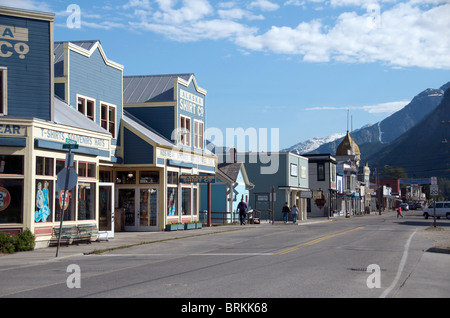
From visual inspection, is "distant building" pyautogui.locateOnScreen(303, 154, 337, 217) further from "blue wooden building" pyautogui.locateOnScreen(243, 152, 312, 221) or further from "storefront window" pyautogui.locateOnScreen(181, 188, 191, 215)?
"storefront window" pyautogui.locateOnScreen(181, 188, 191, 215)

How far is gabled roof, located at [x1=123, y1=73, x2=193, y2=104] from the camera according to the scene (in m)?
35.2

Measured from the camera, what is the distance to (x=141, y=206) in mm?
31891

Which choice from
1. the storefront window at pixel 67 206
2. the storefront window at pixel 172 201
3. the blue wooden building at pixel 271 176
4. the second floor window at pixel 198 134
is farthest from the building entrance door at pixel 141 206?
the blue wooden building at pixel 271 176

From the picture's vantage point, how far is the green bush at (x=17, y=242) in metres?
19.9

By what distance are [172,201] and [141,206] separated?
209 cm

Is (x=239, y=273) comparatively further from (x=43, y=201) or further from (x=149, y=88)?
(x=149, y=88)

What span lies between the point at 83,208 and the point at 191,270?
11.0 meters

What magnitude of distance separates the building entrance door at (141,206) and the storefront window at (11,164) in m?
11.3

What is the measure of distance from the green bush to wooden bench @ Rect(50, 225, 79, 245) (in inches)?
50.0

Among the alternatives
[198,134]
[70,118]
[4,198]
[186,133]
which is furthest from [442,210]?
[4,198]

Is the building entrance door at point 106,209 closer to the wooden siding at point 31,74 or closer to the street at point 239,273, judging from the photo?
the street at point 239,273
